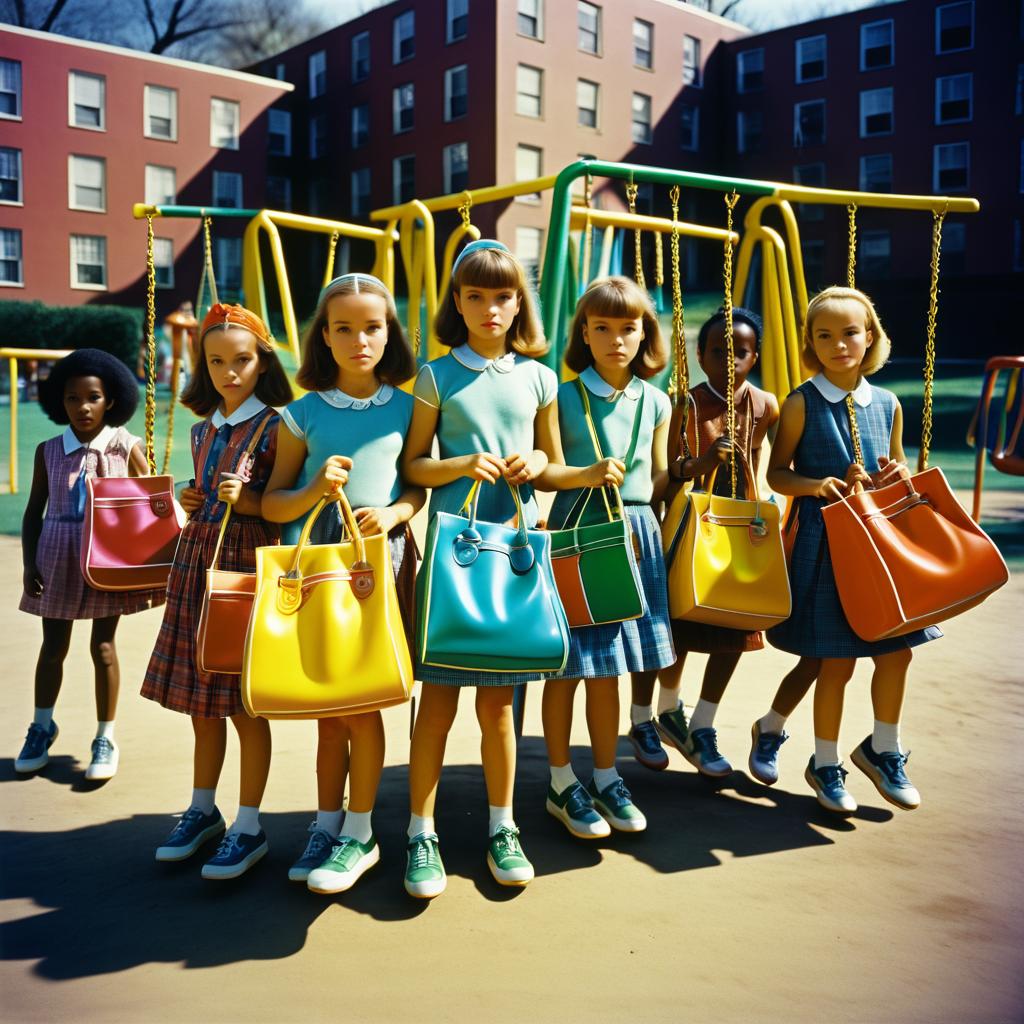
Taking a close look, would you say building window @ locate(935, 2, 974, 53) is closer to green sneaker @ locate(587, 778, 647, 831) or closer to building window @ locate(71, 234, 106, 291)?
building window @ locate(71, 234, 106, 291)

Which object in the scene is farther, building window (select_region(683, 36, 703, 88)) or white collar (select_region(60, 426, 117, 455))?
building window (select_region(683, 36, 703, 88))

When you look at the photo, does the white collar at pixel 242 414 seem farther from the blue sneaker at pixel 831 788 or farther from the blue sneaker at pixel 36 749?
the blue sneaker at pixel 831 788

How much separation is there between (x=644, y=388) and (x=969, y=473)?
1053 cm

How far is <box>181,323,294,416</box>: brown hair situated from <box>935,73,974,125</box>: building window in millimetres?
22768

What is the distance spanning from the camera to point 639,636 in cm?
262

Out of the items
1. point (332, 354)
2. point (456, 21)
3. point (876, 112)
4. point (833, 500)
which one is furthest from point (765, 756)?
point (876, 112)

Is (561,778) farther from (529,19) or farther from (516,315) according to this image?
(529,19)

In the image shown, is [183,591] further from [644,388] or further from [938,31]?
[938,31]

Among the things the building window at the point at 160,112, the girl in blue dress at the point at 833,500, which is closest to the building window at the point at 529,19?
the building window at the point at 160,112

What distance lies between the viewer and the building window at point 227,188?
2252cm

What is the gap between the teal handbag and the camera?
2.15 m

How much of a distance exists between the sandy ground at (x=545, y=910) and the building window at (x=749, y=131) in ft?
68.3

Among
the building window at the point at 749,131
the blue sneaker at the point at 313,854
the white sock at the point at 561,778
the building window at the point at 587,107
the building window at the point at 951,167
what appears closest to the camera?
the blue sneaker at the point at 313,854

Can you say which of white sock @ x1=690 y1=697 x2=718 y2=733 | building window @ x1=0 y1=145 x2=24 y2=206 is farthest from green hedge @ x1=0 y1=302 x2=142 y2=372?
white sock @ x1=690 y1=697 x2=718 y2=733
